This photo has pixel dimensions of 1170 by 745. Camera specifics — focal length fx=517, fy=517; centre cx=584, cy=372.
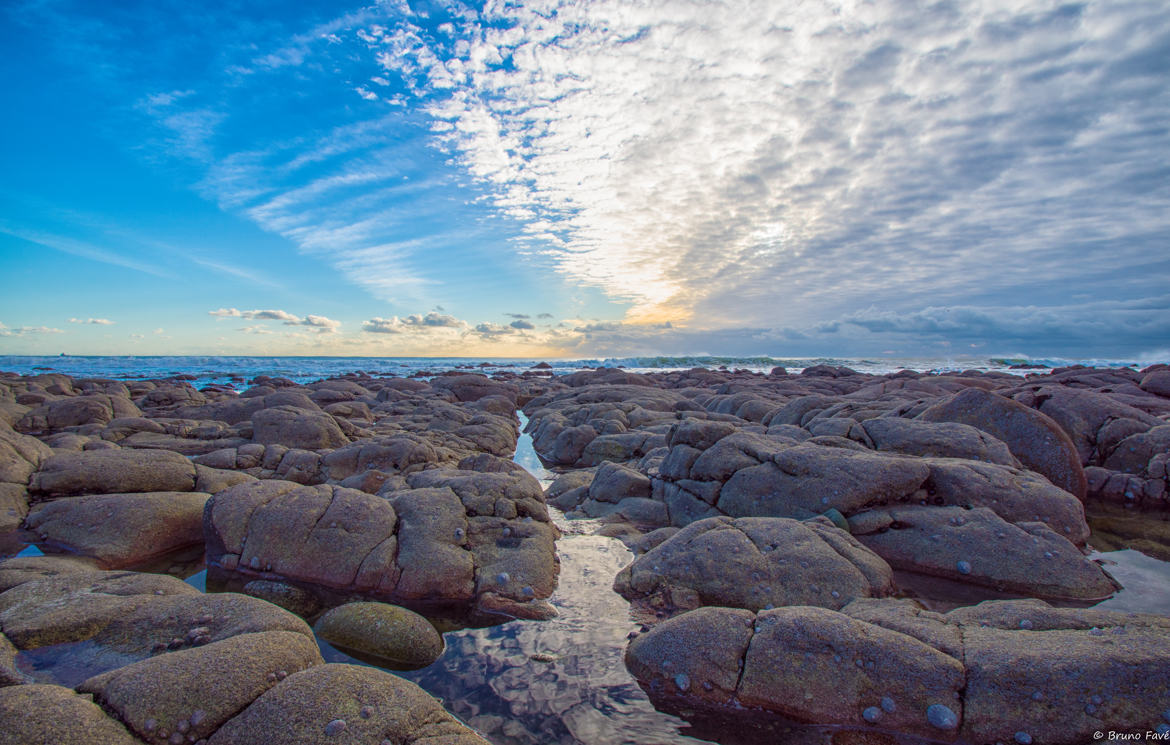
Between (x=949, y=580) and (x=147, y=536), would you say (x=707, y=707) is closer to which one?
(x=949, y=580)

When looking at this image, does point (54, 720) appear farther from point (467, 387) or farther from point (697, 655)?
point (467, 387)

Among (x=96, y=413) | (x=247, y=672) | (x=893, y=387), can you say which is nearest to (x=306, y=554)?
(x=247, y=672)

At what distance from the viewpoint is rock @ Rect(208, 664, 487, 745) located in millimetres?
3473

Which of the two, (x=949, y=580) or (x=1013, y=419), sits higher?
(x=1013, y=419)

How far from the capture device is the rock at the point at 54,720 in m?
3.04

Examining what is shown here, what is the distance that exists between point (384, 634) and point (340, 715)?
2.19m

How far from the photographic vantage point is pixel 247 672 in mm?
3893

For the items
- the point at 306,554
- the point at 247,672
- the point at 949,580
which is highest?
the point at 247,672

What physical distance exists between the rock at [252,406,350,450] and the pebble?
1526cm

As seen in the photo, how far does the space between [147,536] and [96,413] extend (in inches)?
637

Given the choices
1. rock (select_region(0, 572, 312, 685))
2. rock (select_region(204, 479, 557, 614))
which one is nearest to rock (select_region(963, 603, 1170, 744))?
rock (select_region(204, 479, 557, 614))

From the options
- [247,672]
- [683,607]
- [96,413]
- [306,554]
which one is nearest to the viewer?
[247,672]

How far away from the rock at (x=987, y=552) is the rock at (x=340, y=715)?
701 centimetres

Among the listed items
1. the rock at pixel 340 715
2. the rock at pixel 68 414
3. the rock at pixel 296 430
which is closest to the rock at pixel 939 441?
the rock at pixel 340 715
